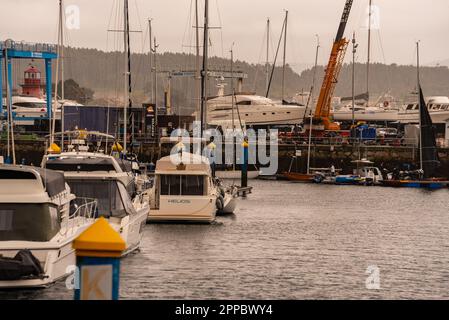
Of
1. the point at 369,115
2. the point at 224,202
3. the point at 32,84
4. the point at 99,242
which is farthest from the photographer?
the point at 32,84

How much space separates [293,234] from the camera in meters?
42.6

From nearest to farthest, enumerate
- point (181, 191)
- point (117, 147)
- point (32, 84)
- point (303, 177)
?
point (181, 191)
point (117, 147)
point (303, 177)
point (32, 84)

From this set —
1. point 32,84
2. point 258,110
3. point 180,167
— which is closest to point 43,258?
point 180,167

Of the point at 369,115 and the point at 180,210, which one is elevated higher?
the point at 369,115

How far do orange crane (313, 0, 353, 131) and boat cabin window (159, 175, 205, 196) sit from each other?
56638 millimetres

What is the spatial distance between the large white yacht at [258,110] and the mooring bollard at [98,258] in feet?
321

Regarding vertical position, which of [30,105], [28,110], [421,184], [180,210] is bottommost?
[421,184]

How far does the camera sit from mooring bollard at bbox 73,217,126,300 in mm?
12453

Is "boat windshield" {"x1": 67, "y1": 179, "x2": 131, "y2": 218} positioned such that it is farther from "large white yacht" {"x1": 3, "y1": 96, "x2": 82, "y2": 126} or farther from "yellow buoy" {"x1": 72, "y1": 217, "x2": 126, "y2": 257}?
"large white yacht" {"x1": 3, "y1": 96, "x2": 82, "y2": 126}

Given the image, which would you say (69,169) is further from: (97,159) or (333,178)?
(333,178)

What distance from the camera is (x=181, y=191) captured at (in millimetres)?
42219

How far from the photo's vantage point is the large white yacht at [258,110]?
368 feet

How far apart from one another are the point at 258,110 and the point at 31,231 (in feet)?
297

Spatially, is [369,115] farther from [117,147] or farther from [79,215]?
[79,215]
